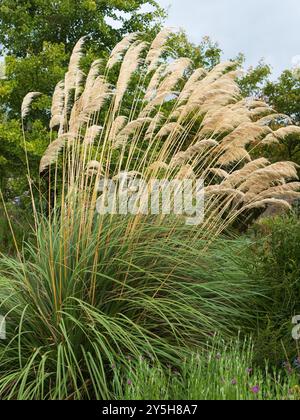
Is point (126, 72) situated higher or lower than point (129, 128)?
higher

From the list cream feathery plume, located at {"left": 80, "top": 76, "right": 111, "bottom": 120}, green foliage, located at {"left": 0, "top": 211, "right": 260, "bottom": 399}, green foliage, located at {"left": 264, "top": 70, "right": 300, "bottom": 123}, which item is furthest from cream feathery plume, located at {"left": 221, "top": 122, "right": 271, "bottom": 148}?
green foliage, located at {"left": 264, "top": 70, "right": 300, "bottom": 123}

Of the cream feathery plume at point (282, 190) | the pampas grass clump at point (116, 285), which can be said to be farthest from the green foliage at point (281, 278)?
the cream feathery plume at point (282, 190)

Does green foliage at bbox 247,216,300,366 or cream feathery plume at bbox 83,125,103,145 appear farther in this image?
cream feathery plume at bbox 83,125,103,145

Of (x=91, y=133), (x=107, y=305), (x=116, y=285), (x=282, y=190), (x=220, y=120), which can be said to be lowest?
(x=107, y=305)

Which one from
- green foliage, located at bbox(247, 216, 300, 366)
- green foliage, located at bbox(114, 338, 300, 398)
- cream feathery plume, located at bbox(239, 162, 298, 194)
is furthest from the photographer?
cream feathery plume, located at bbox(239, 162, 298, 194)

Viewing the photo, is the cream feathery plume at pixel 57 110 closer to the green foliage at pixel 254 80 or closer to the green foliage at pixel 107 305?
the green foliage at pixel 107 305

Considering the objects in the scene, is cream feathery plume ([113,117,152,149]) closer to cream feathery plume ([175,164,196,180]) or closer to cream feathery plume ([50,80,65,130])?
cream feathery plume ([50,80,65,130])

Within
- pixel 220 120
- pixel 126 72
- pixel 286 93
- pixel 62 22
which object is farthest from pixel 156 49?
pixel 286 93

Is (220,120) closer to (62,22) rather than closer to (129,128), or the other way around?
(129,128)

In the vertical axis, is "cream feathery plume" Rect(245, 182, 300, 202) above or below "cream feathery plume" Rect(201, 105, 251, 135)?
below

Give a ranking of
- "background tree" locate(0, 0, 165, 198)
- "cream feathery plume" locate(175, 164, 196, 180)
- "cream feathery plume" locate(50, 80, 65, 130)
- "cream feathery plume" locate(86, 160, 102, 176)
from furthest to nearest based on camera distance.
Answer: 1. "background tree" locate(0, 0, 165, 198)
2. "cream feathery plume" locate(175, 164, 196, 180)
3. "cream feathery plume" locate(50, 80, 65, 130)
4. "cream feathery plume" locate(86, 160, 102, 176)

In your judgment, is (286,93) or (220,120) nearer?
(220,120)

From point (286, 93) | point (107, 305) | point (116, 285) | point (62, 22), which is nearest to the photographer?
point (107, 305)
